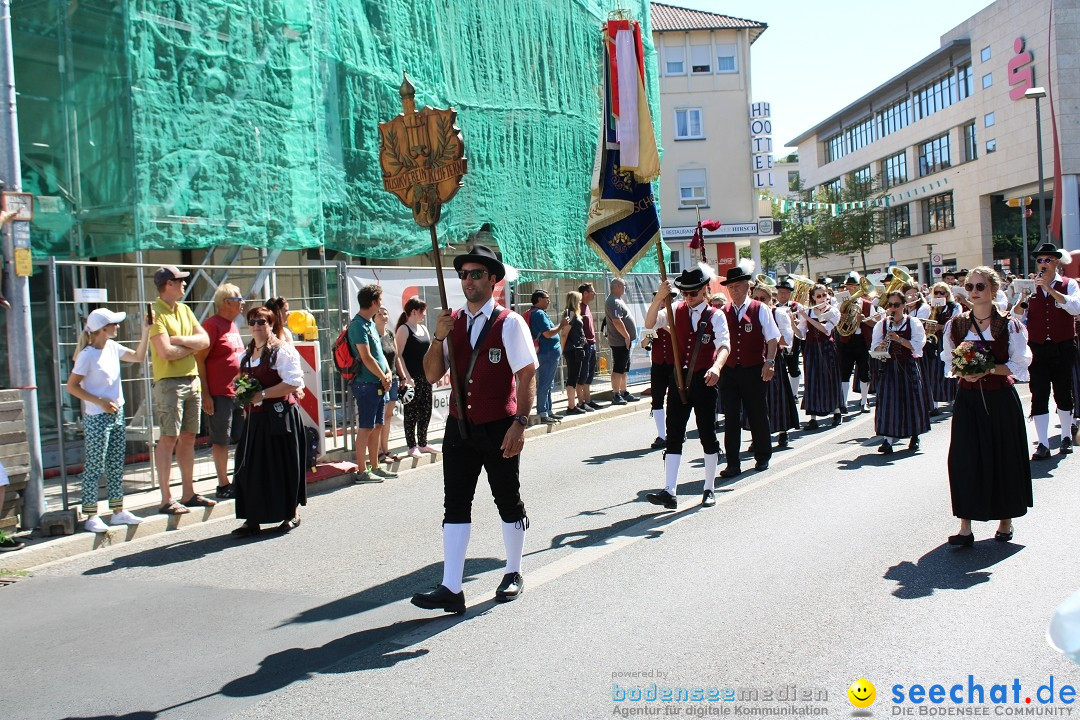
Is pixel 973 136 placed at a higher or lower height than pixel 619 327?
higher

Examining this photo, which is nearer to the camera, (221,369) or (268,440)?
(268,440)

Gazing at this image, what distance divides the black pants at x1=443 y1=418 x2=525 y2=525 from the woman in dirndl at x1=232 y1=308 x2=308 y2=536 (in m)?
2.61

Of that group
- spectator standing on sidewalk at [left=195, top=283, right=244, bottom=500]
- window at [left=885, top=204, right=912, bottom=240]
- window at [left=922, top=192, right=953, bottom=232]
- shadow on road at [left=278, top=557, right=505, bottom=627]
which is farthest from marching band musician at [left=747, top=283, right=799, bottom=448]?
window at [left=885, top=204, right=912, bottom=240]

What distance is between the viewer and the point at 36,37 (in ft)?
35.4

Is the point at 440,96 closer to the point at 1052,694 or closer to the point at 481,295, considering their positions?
the point at 481,295

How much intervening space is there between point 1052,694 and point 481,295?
3.41 meters

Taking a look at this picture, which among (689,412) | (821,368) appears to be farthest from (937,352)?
(689,412)

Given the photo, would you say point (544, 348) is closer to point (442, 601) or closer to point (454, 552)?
point (454, 552)

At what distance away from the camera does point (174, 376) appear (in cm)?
853

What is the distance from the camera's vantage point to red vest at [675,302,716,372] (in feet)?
28.1

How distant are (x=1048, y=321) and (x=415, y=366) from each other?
662 cm

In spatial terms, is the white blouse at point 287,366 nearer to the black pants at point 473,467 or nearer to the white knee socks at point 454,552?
the black pants at point 473,467

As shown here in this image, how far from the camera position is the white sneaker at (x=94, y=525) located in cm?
789

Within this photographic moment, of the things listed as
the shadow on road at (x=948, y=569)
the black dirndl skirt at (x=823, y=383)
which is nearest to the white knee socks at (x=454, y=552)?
the shadow on road at (x=948, y=569)
